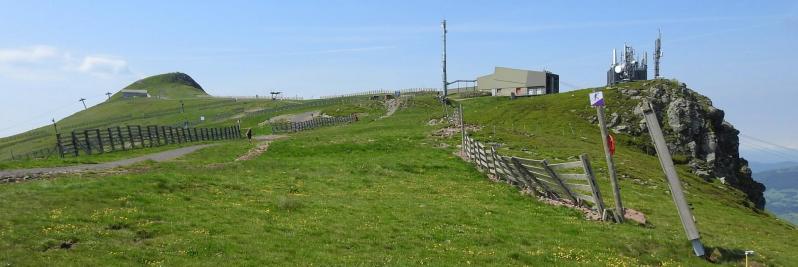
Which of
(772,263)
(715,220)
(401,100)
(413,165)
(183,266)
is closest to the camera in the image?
(183,266)

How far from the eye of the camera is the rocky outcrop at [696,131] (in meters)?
71.6

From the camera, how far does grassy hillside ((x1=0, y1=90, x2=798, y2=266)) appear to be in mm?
14891

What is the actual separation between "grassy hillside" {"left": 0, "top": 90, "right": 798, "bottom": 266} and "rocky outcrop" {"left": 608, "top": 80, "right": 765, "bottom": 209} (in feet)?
139

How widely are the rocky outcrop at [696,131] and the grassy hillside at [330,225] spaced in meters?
42.5

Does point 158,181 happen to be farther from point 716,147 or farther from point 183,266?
point 716,147

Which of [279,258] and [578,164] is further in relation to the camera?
[578,164]

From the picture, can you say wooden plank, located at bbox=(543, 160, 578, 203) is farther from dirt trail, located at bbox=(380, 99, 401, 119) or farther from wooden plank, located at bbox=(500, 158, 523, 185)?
dirt trail, located at bbox=(380, 99, 401, 119)

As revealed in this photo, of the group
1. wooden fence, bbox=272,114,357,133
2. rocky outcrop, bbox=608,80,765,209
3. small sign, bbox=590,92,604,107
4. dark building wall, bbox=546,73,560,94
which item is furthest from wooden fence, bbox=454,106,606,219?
dark building wall, bbox=546,73,560,94

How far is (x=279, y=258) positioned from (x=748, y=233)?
21.3m

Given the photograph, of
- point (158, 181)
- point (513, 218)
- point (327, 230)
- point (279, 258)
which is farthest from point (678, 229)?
point (158, 181)

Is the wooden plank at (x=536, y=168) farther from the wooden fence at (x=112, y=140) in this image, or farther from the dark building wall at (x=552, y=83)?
the dark building wall at (x=552, y=83)

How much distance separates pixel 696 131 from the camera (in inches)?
3012

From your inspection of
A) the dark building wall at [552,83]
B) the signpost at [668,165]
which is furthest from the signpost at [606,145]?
the dark building wall at [552,83]

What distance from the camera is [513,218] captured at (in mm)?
21781
